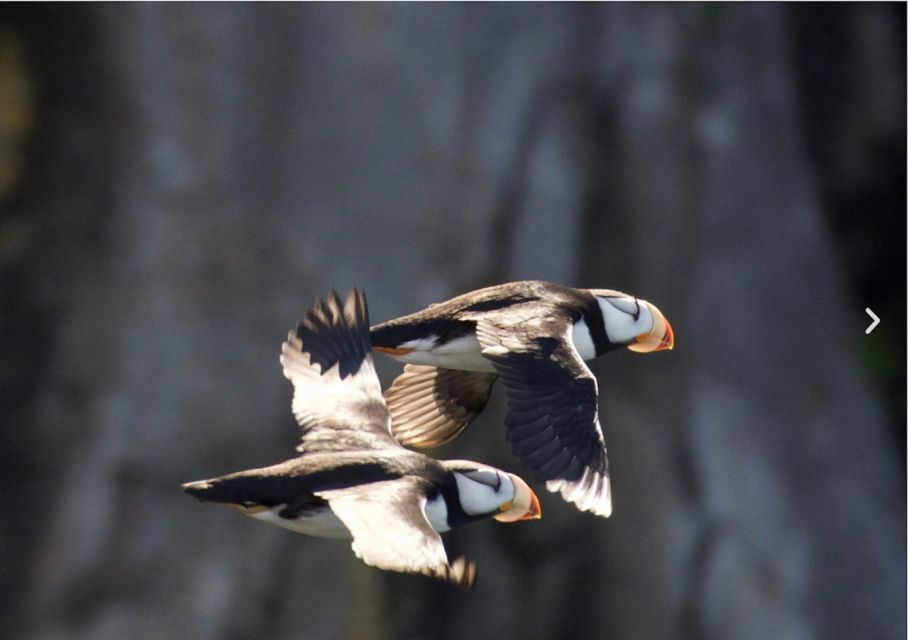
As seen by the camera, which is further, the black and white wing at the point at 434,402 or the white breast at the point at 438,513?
the black and white wing at the point at 434,402

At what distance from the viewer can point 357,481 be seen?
4.78 metres

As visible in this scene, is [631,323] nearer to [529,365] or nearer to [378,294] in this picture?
[529,365]

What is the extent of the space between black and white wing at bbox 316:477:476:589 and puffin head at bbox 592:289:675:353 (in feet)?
2.93

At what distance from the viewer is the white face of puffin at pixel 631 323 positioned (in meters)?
5.45

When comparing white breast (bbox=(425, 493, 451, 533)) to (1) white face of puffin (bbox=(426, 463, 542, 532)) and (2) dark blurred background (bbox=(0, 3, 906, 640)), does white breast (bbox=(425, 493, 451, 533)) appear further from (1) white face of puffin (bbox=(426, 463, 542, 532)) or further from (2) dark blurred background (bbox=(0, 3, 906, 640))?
(2) dark blurred background (bbox=(0, 3, 906, 640))

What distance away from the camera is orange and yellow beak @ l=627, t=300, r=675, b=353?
550 centimetres

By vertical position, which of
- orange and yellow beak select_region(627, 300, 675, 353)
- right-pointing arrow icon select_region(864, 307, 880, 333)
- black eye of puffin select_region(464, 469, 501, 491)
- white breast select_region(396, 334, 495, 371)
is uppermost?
right-pointing arrow icon select_region(864, 307, 880, 333)

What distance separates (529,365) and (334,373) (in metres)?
0.75

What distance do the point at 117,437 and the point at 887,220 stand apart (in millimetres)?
4019

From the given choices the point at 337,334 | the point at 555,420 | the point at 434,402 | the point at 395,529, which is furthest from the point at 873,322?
the point at 395,529

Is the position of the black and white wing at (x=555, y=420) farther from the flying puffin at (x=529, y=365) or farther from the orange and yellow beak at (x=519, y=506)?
the orange and yellow beak at (x=519, y=506)

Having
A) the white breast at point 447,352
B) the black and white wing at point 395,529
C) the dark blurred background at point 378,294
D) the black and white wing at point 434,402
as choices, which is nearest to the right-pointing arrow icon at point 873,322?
the dark blurred background at point 378,294

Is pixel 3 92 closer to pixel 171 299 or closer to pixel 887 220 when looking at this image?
pixel 171 299

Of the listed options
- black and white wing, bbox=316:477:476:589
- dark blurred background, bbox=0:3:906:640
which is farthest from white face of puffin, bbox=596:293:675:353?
dark blurred background, bbox=0:3:906:640
